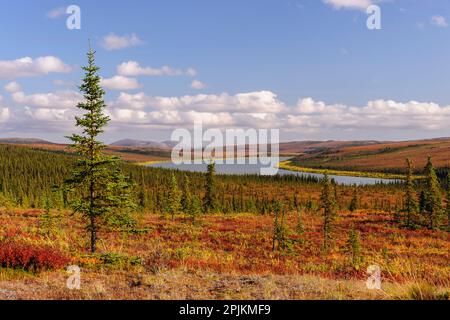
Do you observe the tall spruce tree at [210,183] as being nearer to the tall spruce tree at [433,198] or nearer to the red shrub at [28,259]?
the tall spruce tree at [433,198]

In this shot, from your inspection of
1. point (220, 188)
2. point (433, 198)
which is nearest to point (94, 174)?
point (433, 198)

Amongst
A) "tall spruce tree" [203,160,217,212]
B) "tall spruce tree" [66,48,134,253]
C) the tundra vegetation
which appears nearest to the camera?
the tundra vegetation

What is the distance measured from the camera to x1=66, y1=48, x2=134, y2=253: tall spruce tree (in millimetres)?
15539

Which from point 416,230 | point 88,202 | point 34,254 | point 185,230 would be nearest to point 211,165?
point 185,230

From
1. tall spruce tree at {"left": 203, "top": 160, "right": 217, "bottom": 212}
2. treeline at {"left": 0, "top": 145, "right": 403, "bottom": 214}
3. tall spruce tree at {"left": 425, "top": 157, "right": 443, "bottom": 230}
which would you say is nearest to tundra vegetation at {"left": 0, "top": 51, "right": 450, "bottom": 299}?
tall spruce tree at {"left": 425, "top": 157, "right": 443, "bottom": 230}

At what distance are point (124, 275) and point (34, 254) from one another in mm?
3130

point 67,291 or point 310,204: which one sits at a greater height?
point 67,291

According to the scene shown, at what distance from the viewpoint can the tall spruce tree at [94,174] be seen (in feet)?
51.0

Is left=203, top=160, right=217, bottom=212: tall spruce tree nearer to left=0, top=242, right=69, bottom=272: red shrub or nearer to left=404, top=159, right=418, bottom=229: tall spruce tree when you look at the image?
left=404, top=159, right=418, bottom=229: tall spruce tree

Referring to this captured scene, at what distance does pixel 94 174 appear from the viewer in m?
→ 15.6
